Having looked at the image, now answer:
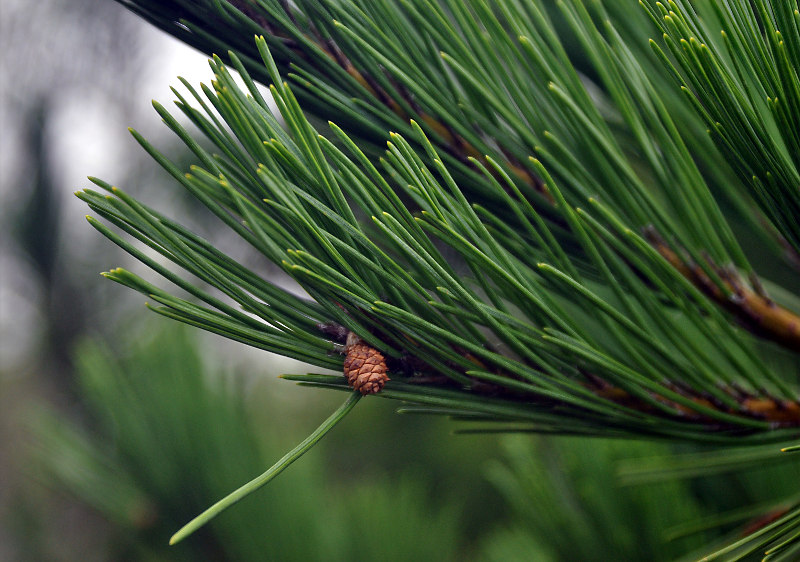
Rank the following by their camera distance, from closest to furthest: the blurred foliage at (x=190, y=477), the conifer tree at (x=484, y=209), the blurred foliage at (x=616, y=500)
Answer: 1. the conifer tree at (x=484, y=209)
2. the blurred foliage at (x=616, y=500)
3. the blurred foliage at (x=190, y=477)

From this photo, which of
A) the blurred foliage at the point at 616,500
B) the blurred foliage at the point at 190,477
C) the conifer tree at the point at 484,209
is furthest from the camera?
the blurred foliage at the point at 190,477

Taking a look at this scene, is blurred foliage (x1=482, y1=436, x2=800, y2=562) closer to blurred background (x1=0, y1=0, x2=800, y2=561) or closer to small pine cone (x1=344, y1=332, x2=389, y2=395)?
blurred background (x1=0, y1=0, x2=800, y2=561)

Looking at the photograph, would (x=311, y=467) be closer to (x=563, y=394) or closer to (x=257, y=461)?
(x=257, y=461)

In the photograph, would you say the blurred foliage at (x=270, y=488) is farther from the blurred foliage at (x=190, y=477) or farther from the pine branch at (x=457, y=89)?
the pine branch at (x=457, y=89)

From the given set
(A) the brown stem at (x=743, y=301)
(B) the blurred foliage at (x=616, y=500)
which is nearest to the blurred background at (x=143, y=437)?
(B) the blurred foliage at (x=616, y=500)

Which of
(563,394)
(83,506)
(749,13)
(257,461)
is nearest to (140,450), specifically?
(257,461)

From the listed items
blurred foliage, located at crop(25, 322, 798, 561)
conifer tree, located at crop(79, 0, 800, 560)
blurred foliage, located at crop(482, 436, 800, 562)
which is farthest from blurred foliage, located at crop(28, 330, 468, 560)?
conifer tree, located at crop(79, 0, 800, 560)

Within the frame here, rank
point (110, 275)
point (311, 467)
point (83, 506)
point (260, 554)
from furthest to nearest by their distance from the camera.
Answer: point (83, 506)
point (311, 467)
point (260, 554)
point (110, 275)

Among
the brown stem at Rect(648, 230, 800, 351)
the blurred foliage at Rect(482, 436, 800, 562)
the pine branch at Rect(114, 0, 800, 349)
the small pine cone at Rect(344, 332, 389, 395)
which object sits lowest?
the blurred foliage at Rect(482, 436, 800, 562)
